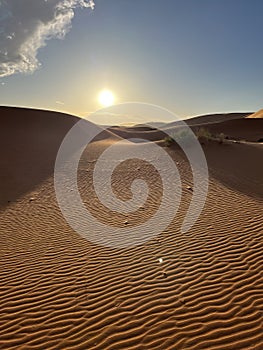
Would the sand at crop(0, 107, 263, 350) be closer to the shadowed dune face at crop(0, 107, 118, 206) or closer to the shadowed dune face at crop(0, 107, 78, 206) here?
the shadowed dune face at crop(0, 107, 78, 206)

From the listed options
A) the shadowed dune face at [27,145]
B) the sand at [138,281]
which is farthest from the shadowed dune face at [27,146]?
the sand at [138,281]

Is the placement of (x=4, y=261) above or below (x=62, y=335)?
above

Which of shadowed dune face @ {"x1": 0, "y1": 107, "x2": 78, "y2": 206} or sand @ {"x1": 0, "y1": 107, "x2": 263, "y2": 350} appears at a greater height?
shadowed dune face @ {"x1": 0, "y1": 107, "x2": 78, "y2": 206}

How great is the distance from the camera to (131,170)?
528 inches

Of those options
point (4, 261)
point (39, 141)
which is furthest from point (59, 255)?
point (39, 141)

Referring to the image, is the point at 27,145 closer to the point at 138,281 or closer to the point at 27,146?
the point at 27,146

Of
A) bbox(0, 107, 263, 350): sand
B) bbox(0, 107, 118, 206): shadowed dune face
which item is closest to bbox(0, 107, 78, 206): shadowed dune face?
bbox(0, 107, 118, 206): shadowed dune face

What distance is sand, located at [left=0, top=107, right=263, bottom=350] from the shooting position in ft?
11.8

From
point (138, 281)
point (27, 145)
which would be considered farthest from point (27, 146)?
point (138, 281)

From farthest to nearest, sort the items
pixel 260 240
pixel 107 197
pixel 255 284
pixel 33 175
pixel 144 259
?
pixel 33 175, pixel 107 197, pixel 260 240, pixel 144 259, pixel 255 284

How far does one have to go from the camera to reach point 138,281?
187 inches

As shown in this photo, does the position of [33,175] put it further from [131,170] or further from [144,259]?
[144,259]

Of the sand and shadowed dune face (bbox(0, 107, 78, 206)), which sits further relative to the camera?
shadowed dune face (bbox(0, 107, 78, 206))

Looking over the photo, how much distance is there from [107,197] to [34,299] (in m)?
5.78
